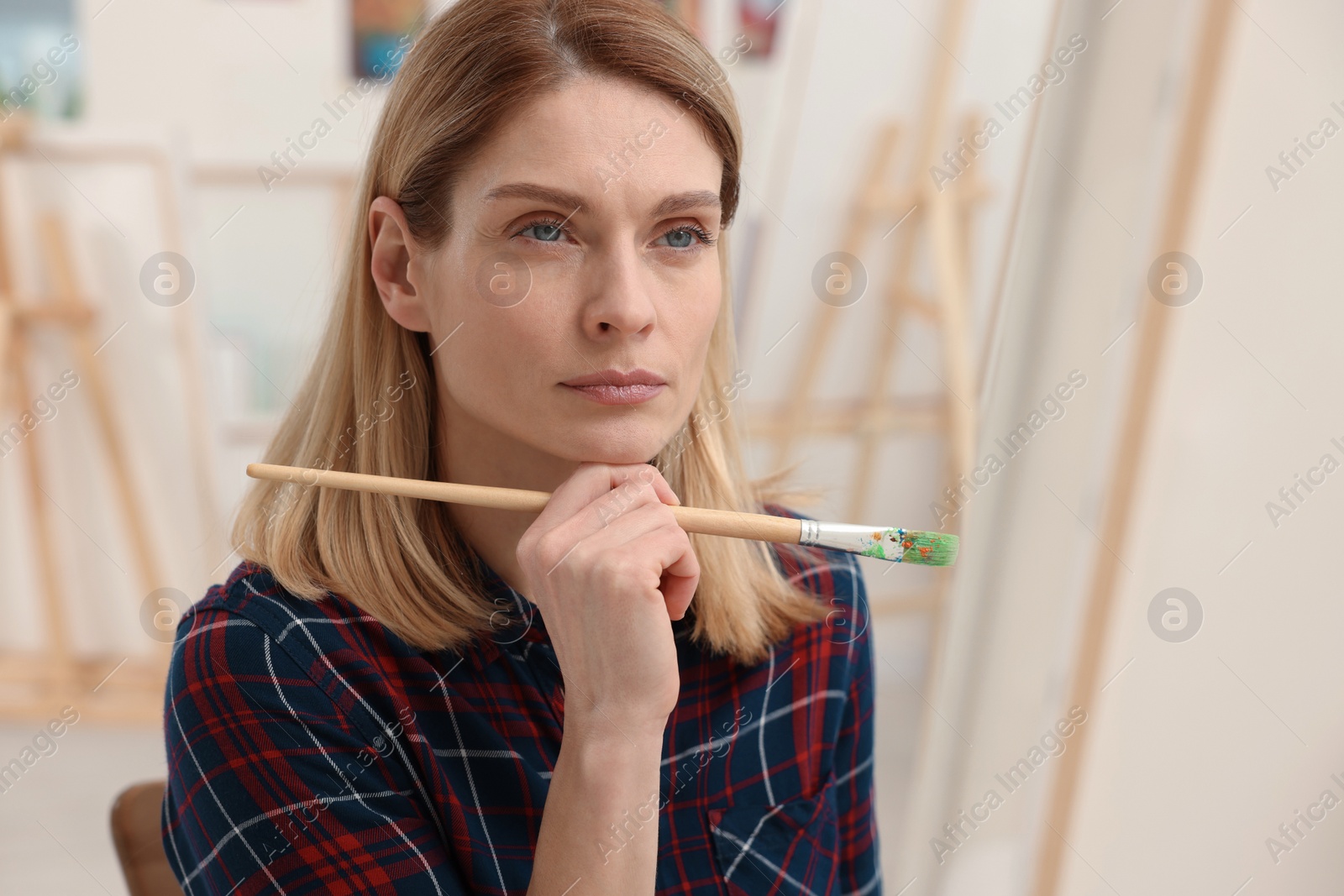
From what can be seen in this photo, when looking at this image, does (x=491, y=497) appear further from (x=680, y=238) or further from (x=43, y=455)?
(x=43, y=455)

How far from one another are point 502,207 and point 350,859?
0.50 metres

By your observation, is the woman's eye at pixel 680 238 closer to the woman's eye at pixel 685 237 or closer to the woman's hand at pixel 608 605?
the woman's eye at pixel 685 237

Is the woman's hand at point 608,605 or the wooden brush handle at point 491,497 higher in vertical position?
the wooden brush handle at point 491,497

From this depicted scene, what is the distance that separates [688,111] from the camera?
0.97 metres

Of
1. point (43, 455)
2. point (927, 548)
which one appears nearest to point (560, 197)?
point (927, 548)

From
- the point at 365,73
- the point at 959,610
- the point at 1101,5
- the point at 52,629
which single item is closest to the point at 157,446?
the point at 52,629

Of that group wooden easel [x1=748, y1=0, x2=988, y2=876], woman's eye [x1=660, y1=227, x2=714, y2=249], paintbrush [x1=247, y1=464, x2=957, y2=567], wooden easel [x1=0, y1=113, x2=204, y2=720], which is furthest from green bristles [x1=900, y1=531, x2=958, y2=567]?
wooden easel [x1=0, y1=113, x2=204, y2=720]

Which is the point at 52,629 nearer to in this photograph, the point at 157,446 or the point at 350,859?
the point at 157,446

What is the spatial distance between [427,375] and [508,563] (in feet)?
0.61

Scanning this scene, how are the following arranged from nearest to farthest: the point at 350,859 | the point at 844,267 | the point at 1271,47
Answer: the point at 350,859 → the point at 1271,47 → the point at 844,267

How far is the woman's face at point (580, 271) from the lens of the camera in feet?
2.98

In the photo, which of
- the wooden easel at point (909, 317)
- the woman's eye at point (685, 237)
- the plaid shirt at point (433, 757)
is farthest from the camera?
the wooden easel at point (909, 317)

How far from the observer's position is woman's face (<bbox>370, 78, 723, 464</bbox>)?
0.91 metres

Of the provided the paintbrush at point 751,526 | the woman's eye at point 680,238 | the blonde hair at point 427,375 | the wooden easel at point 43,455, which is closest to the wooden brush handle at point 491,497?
the paintbrush at point 751,526
